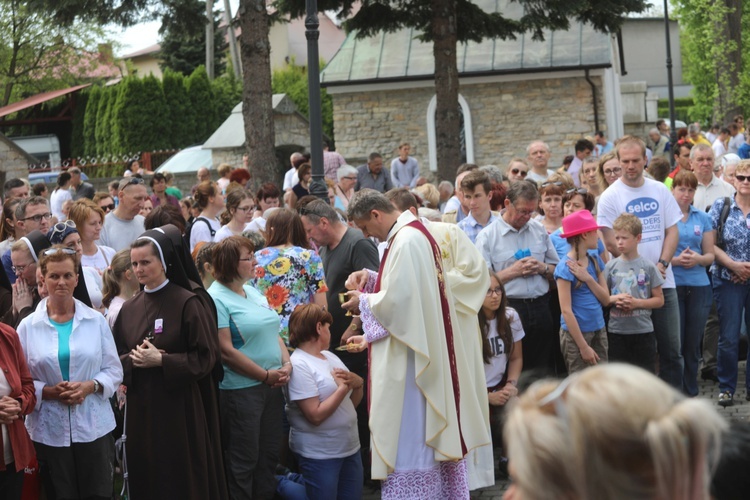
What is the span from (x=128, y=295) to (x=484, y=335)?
105 inches

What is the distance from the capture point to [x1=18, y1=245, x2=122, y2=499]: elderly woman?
582 centimetres

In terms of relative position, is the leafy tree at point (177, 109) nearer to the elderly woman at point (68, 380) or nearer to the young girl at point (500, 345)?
the young girl at point (500, 345)

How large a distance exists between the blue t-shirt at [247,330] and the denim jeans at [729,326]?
467cm

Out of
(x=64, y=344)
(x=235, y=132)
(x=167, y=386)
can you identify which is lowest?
(x=167, y=386)

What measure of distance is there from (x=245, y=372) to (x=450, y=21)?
1309 cm

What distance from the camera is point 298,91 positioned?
47.5m

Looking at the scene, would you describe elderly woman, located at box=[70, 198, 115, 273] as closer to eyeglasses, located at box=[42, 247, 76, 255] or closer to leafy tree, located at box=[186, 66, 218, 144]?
eyeglasses, located at box=[42, 247, 76, 255]

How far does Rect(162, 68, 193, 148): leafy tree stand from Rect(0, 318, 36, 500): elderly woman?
120 feet

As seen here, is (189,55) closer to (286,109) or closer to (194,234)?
(286,109)

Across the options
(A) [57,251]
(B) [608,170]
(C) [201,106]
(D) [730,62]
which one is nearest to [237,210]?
(A) [57,251]

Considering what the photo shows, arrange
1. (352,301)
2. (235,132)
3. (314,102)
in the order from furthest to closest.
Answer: (235,132)
(314,102)
(352,301)

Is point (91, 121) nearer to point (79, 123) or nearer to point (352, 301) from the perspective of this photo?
point (79, 123)

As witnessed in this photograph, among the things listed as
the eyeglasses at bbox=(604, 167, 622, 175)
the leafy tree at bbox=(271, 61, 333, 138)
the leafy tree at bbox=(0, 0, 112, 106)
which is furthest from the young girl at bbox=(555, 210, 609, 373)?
the leafy tree at bbox=(0, 0, 112, 106)

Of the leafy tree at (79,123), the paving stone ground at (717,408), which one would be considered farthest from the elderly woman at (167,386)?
the leafy tree at (79,123)
